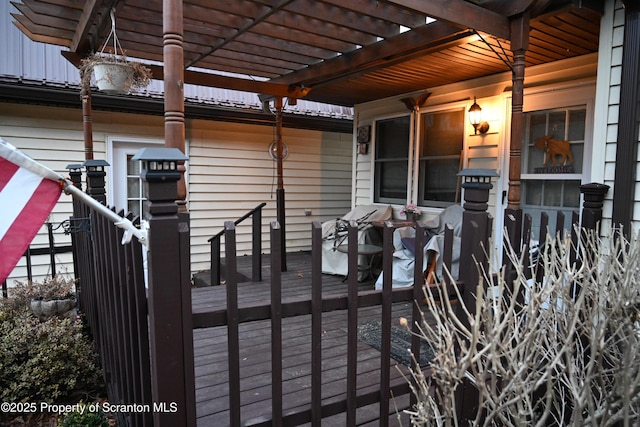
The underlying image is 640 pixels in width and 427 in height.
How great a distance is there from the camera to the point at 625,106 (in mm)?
2910

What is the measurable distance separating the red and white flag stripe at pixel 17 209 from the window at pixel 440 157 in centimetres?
470

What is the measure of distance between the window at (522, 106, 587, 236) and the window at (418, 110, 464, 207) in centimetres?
89

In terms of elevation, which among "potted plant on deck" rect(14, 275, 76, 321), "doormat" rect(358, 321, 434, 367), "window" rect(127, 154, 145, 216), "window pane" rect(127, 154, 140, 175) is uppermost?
"window pane" rect(127, 154, 140, 175)

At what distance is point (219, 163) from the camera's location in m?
6.71

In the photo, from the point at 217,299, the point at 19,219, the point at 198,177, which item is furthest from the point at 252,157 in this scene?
the point at 19,219

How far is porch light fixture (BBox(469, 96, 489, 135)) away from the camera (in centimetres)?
471

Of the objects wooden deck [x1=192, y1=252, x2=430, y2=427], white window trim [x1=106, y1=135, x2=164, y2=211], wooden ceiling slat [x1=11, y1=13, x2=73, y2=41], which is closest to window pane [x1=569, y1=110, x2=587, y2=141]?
wooden deck [x1=192, y1=252, x2=430, y2=427]

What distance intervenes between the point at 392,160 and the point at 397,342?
11.9 feet

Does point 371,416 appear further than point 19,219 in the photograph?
Yes

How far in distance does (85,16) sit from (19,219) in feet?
8.36

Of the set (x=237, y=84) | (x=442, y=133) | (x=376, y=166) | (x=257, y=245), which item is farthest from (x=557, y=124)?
(x=237, y=84)

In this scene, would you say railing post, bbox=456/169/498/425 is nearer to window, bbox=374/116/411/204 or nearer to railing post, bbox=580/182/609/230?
railing post, bbox=580/182/609/230

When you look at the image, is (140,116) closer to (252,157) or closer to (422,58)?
(252,157)

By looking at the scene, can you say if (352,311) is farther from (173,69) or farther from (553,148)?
(553,148)
